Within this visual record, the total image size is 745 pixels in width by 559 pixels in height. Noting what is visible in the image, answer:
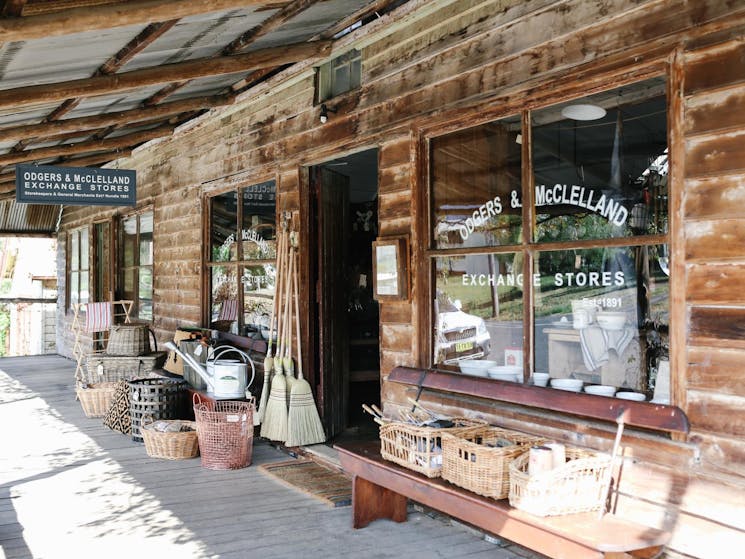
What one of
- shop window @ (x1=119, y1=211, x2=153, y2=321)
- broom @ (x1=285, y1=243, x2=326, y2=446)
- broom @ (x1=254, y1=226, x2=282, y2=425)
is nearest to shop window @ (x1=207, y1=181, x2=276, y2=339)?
broom @ (x1=254, y1=226, x2=282, y2=425)

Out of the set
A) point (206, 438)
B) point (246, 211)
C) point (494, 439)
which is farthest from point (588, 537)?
point (246, 211)

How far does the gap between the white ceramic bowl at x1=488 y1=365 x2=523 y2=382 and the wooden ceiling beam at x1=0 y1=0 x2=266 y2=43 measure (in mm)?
2193

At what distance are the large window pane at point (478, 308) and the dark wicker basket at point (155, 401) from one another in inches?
108

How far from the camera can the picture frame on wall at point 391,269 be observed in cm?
418

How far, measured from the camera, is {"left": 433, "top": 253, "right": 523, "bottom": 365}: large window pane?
3.60m

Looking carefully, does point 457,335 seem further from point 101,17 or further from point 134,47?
point 134,47

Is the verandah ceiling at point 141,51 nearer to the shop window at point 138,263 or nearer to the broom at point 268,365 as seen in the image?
the broom at point 268,365

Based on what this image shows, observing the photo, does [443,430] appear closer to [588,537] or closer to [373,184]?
[588,537]

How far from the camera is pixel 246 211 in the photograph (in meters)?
6.30

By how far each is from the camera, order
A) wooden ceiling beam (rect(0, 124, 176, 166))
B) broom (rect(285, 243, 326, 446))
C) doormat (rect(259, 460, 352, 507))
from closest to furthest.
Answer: doormat (rect(259, 460, 352, 507))
broom (rect(285, 243, 326, 446))
wooden ceiling beam (rect(0, 124, 176, 166))

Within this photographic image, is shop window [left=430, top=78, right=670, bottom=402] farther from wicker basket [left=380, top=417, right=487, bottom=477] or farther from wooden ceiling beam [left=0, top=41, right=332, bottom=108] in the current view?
wooden ceiling beam [left=0, top=41, right=332, bottom=108]

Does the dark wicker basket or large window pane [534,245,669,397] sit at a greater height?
large window pane [534,245,669,397]

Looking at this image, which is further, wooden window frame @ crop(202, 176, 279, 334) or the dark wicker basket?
wooden window frame @ crop(202, 176, 279, 334)

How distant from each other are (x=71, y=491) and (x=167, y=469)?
2.28 feet
